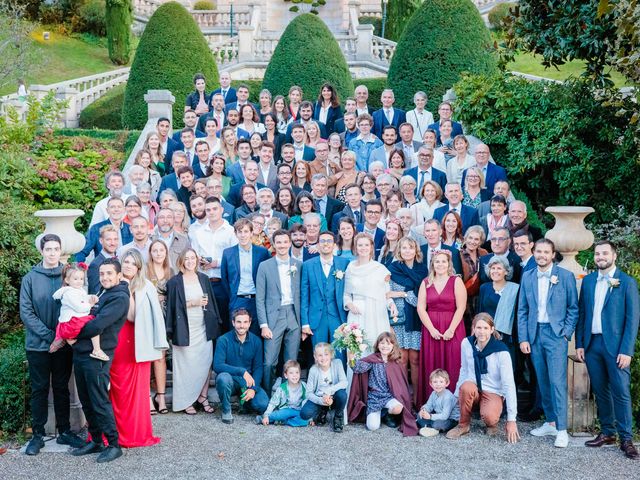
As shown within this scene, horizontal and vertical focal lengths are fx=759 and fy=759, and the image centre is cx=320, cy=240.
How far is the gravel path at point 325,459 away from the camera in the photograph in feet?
21.4

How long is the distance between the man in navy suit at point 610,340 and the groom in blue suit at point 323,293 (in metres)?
2.48

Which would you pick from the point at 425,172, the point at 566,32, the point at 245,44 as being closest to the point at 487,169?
the point at 425,172

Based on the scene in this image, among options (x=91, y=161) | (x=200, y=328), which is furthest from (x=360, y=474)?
(x=91, y=161)

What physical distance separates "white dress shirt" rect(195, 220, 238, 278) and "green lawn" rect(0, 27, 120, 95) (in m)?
24.8

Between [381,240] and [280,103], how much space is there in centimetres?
466

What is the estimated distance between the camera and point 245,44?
24672 mm

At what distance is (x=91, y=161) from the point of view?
45.7 feet

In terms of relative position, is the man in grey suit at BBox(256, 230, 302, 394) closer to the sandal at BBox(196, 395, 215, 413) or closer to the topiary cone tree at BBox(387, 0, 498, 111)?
the sandal at BBox(196, 395, 215, 413)

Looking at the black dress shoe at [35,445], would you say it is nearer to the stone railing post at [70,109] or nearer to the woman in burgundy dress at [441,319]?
the woman in burgundy dress at [441,319]

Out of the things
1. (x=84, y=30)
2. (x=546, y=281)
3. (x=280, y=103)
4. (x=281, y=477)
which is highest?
(x=84, y=30)

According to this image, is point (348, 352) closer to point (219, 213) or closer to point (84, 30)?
point (219, 213)

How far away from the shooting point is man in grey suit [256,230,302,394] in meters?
8.12

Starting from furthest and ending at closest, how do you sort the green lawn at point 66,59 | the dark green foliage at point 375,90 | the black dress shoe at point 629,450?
the green lawn at point 66,59, the dark green foliage at point 375,90, the black dress shoe at point 629,450

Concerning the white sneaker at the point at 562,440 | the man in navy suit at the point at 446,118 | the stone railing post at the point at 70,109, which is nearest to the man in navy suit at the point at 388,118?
the man in navy suit at the point at 446,118
